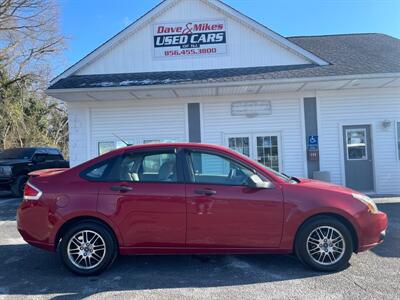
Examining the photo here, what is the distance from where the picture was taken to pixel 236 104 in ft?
41.3

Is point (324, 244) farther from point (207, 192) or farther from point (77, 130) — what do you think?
point (77, 130)

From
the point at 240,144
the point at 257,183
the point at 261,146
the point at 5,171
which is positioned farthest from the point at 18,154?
the point at 257,183

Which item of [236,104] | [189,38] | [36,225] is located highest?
[189,38]

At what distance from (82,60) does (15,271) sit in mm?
8854

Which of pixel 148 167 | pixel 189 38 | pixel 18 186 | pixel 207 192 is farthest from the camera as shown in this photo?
pixel 18 186

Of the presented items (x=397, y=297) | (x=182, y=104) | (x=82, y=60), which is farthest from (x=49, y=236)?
(x=82, y=60)

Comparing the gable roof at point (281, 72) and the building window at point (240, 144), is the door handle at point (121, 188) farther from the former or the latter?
the building window at point (240, 144)

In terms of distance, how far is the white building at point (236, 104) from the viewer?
12445 mm

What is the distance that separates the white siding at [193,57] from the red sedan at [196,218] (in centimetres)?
829

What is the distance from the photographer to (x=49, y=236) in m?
5.10

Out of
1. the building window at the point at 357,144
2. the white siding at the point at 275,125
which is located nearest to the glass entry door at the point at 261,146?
the white siding at the point at 275,125

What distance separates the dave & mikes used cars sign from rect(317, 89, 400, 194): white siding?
3.81 meters

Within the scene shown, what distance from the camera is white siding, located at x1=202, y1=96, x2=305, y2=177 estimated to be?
12.6 meters

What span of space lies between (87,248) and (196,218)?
4.81ft
